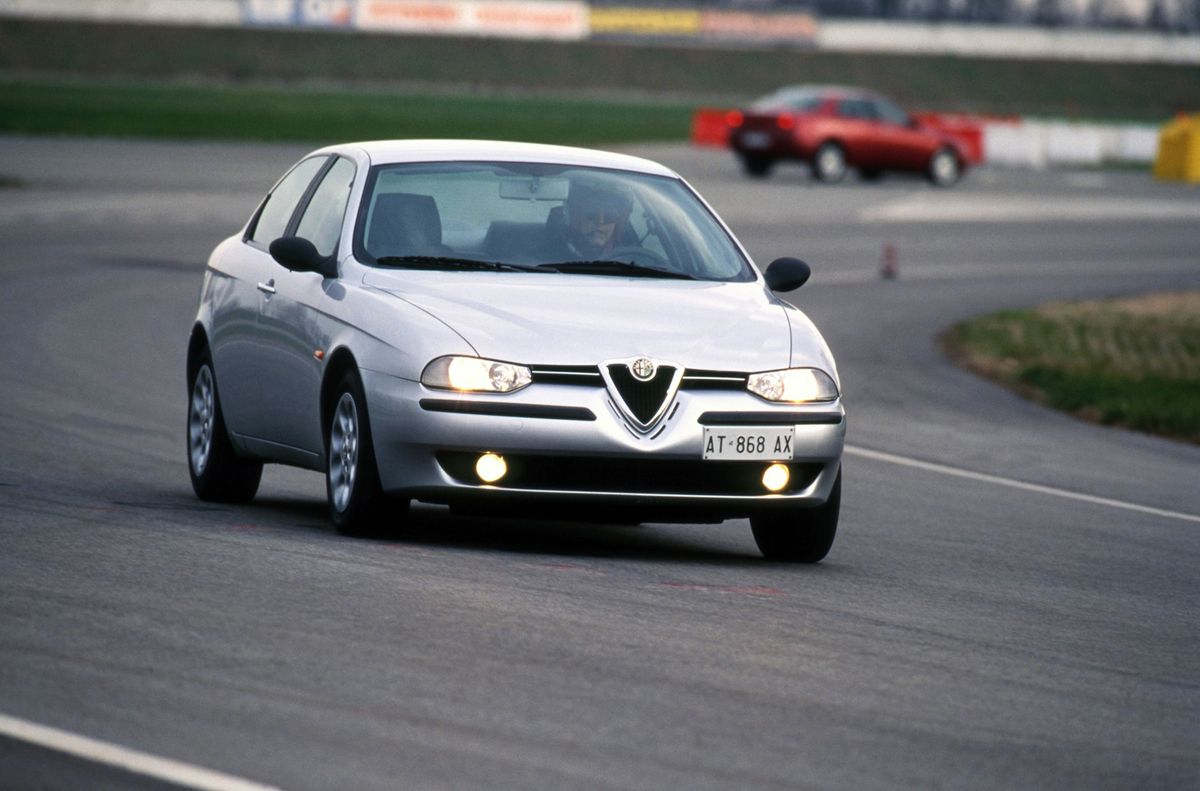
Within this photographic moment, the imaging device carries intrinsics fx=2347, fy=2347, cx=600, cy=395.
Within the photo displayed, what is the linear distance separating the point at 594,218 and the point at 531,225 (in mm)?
278

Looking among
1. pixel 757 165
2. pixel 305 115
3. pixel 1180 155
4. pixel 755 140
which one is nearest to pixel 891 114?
pixel 757 165

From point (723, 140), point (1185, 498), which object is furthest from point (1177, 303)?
point (723, 140)

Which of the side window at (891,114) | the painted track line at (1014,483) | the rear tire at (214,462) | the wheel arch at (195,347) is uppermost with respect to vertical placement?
the wheel arch at (195,347)

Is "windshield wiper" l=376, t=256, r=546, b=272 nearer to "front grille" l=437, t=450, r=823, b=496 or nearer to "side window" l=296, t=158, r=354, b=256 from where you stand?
"side window" l=296, t=158, r=354, b=256

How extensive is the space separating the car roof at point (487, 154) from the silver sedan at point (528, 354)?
2cm

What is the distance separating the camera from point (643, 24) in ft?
311

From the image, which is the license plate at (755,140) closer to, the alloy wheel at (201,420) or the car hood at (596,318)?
the alloy wheel at (201,420)

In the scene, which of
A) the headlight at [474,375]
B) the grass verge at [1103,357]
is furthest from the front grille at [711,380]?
the grass verge at [1103,357]

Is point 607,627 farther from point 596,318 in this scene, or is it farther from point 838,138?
point 838,138

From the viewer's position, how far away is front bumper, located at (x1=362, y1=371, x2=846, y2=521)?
8.19 metres

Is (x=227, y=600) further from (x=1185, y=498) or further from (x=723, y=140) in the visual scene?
(x=723, y=140)

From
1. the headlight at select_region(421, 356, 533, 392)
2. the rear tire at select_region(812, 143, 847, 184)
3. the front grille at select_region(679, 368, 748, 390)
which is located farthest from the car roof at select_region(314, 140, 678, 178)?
the rear tire at select_region(812, 143, 847, 184)

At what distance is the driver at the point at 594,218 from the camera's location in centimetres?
929

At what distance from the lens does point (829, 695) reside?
6301 mm
